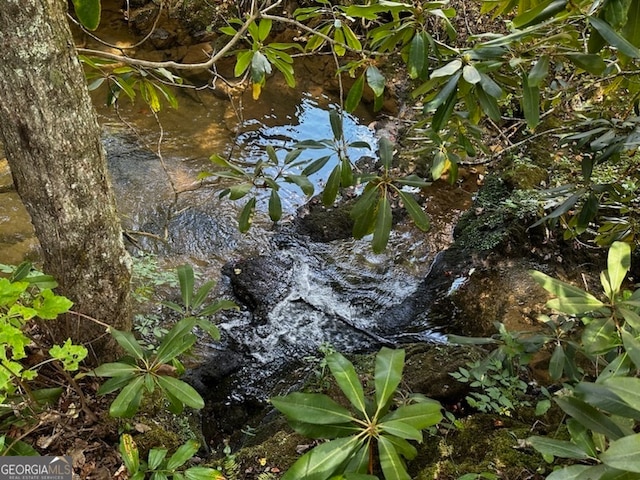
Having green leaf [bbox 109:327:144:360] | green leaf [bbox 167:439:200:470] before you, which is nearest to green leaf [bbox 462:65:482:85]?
green leaf [bbox 109:327:144:360]

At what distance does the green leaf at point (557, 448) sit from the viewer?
3.15ft

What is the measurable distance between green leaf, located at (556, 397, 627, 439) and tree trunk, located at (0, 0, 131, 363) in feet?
4.67

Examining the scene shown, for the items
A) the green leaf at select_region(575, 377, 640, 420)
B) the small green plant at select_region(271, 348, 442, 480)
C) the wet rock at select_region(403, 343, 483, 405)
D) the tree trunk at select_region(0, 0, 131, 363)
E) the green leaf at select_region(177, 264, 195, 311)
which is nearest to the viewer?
the green leaf at select_region(575, 377, 640, 420)

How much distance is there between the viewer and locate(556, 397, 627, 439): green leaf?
34.6 inches

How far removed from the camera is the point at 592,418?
91cm

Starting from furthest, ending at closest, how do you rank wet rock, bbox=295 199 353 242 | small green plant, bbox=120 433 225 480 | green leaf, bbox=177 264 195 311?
wet rock, bbox=295 199 353 242, green leaf, bbox=177 264 195 311, small green plant, bbox=120 433 225 480

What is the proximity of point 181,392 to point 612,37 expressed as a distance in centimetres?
144

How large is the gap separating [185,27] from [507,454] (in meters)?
6.85

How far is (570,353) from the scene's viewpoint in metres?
1.45

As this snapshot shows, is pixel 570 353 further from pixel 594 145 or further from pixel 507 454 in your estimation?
pixel 594 145

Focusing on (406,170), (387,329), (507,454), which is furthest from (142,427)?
(406,170)

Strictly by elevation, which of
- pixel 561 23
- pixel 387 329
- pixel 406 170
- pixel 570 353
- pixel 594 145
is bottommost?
pixel 387 329

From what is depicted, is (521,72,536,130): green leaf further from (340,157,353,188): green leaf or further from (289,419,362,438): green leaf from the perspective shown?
(289,419,362,438): green leaf

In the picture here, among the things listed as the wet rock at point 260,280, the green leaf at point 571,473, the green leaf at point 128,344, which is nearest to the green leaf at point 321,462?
the green leaf at point 571,473
